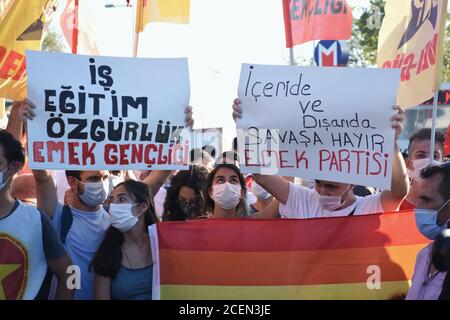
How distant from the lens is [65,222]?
16.3 ft

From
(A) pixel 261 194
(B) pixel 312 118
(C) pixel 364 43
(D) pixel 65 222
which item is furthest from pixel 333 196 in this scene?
(C) pixel 364 43

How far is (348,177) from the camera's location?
200 inches

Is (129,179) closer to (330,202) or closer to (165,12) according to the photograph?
(330,202)

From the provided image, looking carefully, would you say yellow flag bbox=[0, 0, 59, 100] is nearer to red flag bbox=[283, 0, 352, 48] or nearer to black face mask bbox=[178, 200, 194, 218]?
black face mask bbox=[178, 200, 194, 218]

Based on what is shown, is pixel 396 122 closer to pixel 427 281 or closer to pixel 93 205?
pixel 427 281

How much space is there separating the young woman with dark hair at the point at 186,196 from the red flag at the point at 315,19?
4.84 feet

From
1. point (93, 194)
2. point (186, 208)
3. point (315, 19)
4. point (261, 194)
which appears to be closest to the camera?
point (93, 194)

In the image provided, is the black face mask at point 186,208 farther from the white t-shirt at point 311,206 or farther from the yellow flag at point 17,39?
→ the yellow flag at point 17,39

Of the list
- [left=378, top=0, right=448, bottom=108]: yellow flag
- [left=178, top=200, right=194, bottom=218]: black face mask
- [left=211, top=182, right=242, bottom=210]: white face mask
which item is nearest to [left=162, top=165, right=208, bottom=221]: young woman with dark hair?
[left=178, top=200, right=194, bottom=218]: black face mask

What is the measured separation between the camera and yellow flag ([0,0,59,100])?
579 cm

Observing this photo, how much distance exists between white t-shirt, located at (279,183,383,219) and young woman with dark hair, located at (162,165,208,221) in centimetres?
106

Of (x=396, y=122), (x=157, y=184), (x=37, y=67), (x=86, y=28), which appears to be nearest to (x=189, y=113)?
(x=157, y=184)

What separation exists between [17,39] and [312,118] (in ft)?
7.45

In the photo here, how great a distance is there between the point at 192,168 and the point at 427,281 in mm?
3001
